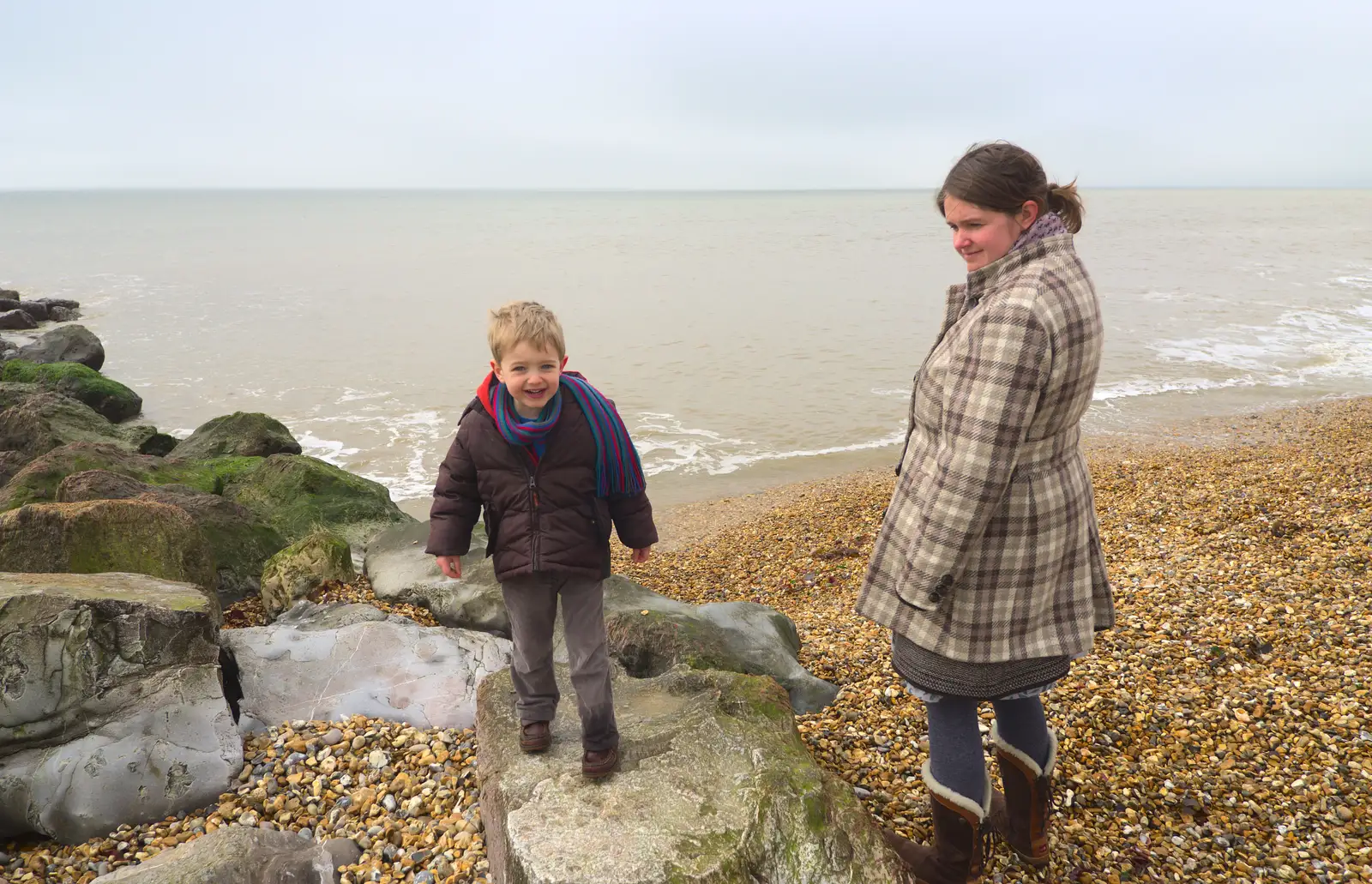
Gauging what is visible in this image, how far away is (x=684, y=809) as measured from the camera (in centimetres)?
314

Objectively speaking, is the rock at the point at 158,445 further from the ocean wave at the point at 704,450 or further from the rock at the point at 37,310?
the rock at the point at 37,310

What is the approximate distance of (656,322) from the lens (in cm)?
2605

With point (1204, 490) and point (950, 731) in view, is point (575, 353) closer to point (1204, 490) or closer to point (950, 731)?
point (1204, 490)

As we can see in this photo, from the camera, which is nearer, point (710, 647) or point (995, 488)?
point (995, 488)

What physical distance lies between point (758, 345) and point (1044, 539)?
20.0m

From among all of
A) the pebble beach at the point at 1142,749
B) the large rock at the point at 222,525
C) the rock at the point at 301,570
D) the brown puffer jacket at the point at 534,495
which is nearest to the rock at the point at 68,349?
the large rock at the point at 222,525

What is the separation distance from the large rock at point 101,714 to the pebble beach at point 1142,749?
0.14 m

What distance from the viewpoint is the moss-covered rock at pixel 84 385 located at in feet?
51.1

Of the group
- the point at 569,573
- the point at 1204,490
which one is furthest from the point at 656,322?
the point at 569,573

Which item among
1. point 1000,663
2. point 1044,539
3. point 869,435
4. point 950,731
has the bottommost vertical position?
point 869,435

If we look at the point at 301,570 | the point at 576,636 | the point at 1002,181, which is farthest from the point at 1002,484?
the point at 301,570

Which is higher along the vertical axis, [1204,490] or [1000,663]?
[1000,663]

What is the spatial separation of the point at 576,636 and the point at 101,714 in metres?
2.32

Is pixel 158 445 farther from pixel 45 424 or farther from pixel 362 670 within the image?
pixel 362 670
